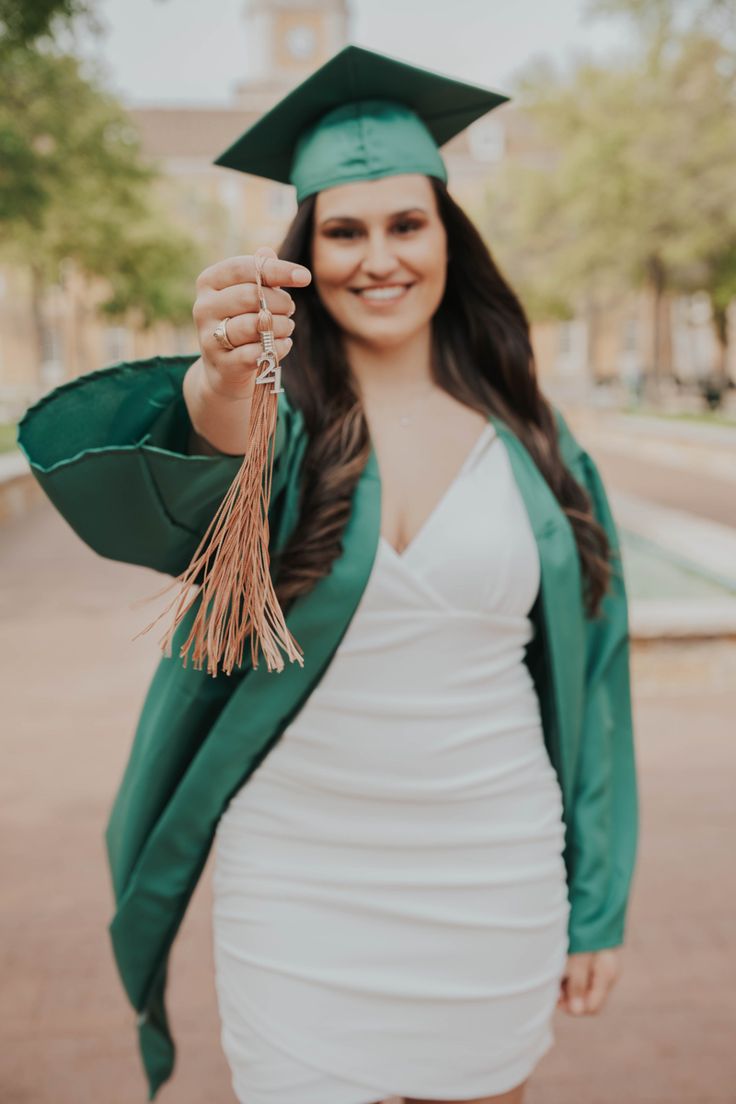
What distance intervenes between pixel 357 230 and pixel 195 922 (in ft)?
8.82

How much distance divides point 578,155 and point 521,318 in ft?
65.2

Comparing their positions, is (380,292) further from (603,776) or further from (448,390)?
(603,776)

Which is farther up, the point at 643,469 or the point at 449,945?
the point at 449,945

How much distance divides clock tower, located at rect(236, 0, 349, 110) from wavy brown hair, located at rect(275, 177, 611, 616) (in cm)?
6990

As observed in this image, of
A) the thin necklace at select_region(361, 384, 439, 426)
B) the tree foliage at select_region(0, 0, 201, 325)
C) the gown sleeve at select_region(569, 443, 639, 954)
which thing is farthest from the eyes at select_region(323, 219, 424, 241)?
the tree foliage at select_region(0, 0, 201, 325)

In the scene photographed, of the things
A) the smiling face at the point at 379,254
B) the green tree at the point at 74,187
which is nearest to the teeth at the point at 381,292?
the smiling face at the point at 379,254

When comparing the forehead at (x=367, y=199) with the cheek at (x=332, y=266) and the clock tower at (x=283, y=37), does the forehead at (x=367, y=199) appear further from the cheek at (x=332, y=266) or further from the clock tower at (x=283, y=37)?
the clock tower at (x=283, y=37)

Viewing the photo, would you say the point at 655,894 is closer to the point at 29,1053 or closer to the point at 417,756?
the point at 29,1053

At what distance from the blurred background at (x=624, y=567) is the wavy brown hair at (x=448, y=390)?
136cm

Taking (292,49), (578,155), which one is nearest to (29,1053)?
(578,155)

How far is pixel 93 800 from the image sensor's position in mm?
4598

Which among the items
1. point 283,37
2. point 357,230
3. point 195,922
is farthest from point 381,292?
point 283,37

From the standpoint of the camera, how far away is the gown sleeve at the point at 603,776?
74.3 inches

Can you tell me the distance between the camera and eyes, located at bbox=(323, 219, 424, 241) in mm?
1777
